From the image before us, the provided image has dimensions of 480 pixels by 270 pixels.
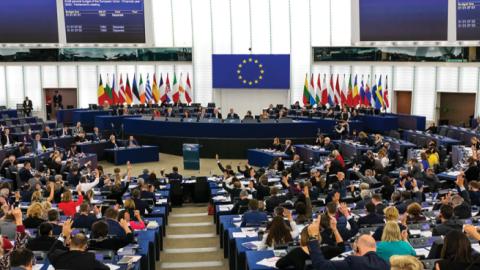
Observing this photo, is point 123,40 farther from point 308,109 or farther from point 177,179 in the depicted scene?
point 177,179

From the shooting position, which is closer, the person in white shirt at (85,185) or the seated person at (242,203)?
the seated person at (242,203)

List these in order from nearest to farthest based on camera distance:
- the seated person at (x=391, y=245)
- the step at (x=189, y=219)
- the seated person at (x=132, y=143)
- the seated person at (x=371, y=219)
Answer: the seated person at (x=391, y=245) → the seated person at (x=371, y=219) → the step at (x=189, y=219) → the seated person at (x=132, y=143)

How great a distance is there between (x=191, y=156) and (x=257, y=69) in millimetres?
12444

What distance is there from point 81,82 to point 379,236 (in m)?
32.4

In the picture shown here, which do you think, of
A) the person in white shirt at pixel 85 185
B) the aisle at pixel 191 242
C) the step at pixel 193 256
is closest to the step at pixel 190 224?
the aisle at pixel 191 242

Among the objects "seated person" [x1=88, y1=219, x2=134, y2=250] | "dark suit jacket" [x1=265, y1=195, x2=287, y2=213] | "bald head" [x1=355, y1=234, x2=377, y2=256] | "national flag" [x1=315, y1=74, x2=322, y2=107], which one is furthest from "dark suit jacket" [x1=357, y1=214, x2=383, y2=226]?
"national flag" [x1=315, y1=74, x2=322, y2=107]

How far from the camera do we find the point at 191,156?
2347 cm

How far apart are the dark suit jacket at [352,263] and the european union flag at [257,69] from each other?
28.7m

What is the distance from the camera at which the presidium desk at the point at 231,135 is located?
25766 mm

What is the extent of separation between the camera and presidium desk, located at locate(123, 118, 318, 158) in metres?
25.8

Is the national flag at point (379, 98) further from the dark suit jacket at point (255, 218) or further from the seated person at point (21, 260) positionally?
the seated person at point (21, 260)

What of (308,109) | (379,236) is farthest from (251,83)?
(379,236)

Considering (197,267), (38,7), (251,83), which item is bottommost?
(197,267)

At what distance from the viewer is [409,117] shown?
2873 cm
